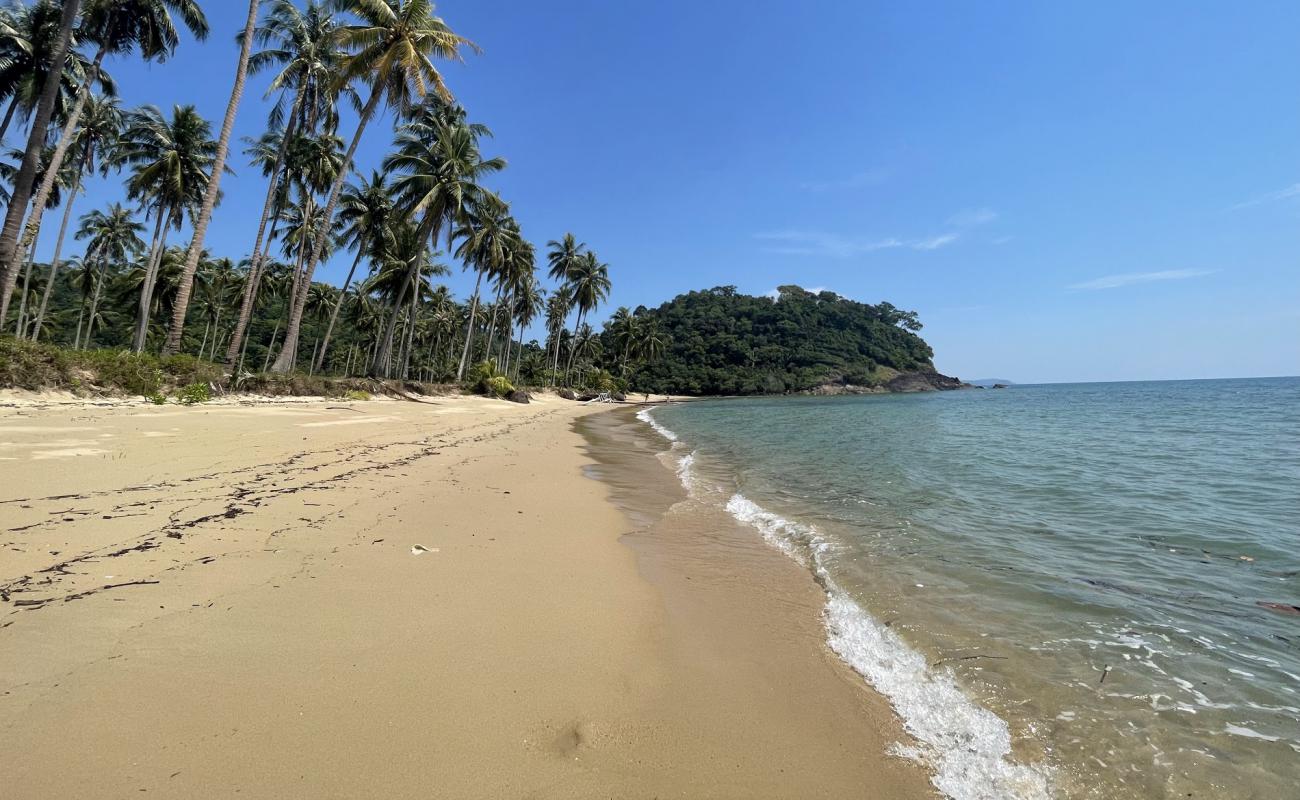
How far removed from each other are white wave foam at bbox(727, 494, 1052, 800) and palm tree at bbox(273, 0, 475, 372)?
23.2 m

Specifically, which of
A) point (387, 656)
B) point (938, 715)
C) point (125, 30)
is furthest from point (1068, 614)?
point (125, 30)

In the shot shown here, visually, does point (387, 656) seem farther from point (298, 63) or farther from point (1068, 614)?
point (298, 63)

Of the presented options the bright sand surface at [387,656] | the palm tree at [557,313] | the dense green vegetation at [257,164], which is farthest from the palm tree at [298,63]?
the palm tree at [557,313]

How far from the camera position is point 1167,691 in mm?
3059

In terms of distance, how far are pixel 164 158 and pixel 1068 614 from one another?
117ft

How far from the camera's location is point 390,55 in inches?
774

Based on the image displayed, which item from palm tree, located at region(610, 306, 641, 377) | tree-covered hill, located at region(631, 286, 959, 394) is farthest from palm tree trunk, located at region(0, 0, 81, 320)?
tree-covered hill, located at region(631, 286, 959, 394)

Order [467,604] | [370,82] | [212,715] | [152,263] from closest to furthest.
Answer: [212,715] → [467,604] → [370,82] → [152,263]

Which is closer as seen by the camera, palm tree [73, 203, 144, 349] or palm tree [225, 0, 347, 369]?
palm tree [225, 0, 347, 369]

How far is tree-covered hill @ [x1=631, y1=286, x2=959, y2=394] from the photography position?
98.4 metres

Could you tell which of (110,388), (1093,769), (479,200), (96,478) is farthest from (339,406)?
(1093,769)

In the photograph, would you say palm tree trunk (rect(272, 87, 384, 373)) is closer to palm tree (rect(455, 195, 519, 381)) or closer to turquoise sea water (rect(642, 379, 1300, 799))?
palm tree (rect(455, 195, 519, 381))

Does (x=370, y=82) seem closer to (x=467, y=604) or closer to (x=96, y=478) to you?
(x=96, y=478)

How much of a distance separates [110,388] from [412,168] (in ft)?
63.9
